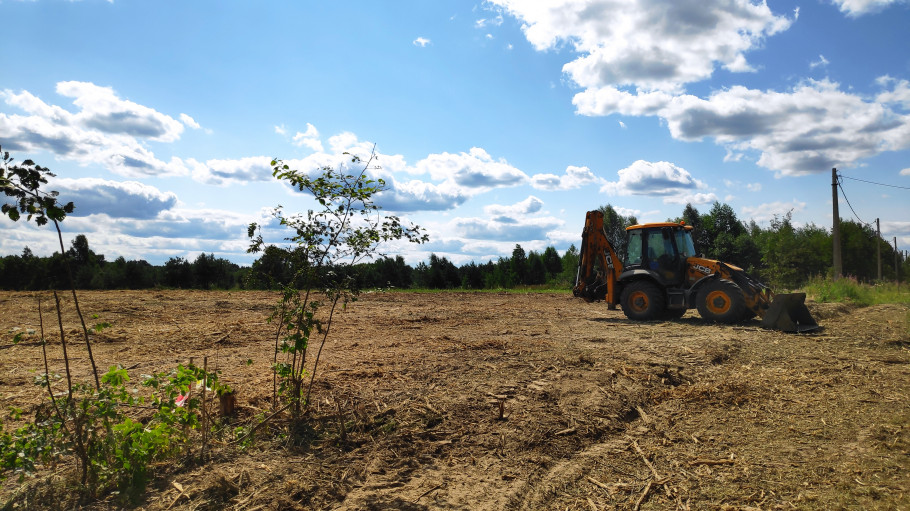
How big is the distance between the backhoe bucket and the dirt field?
107 centimetres

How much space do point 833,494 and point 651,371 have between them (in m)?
3.44

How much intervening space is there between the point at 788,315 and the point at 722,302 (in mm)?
1291

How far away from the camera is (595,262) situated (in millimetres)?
14680

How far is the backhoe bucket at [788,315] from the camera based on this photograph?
1123cm

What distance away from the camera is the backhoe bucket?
11.2 meters

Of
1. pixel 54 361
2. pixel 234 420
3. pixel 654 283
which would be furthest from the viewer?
pixel 654 283

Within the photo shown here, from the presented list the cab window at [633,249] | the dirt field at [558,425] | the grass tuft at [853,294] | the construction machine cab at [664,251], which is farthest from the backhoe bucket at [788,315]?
the grass tuft at [853,294]

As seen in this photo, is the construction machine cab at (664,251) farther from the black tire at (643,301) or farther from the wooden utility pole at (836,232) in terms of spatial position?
the wooden utility pole at (836,232)

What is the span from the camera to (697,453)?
4.53 m

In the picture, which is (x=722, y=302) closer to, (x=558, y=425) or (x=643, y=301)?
(x=643, y=301)

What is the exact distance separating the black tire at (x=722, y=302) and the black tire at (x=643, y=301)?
38.7 inches

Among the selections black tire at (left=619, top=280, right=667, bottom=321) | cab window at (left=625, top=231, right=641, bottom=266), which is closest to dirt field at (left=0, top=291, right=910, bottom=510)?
black tire at (left=619, top=280, right=667, bottom=321)

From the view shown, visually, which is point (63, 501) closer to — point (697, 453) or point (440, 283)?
point (697, 453)

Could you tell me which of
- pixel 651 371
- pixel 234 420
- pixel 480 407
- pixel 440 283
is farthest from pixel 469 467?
pixel 440 283
